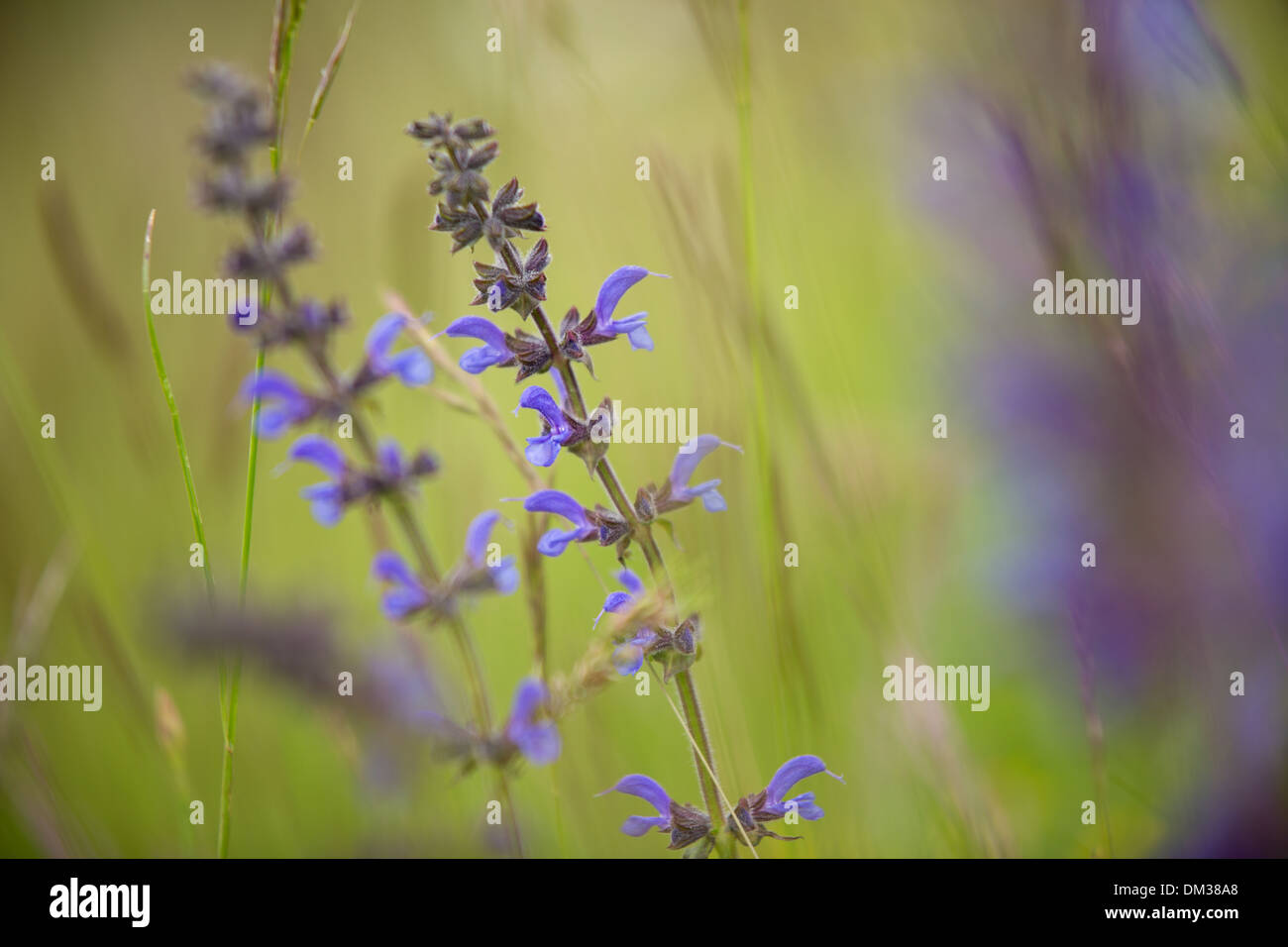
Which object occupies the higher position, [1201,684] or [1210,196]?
[1210,196]

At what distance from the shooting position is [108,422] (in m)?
2.36

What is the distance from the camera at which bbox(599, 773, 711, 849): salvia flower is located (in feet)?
3.64

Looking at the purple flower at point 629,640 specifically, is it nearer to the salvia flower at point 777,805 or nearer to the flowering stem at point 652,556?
the flowering stem at point 652,556

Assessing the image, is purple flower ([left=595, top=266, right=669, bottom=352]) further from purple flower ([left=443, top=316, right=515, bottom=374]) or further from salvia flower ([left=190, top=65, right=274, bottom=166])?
salvia flower ([left=190, top=65, right=274, bottom=166])

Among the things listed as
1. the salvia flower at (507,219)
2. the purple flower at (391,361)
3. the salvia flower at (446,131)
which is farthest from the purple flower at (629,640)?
the salvia flower at (446,131)

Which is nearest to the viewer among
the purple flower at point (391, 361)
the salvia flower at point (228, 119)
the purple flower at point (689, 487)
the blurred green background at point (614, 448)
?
the salvia flower at point (228, 119)

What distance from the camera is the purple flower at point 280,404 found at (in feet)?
2.89

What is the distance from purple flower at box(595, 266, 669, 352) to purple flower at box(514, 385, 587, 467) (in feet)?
0.43

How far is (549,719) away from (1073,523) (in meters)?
1.52

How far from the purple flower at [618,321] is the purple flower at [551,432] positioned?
0.43 ft

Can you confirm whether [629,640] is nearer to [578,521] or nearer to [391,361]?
[578,521]
